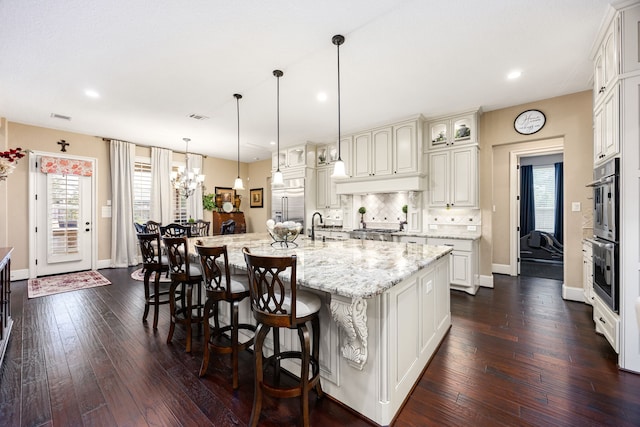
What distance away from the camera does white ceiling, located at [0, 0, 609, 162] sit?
2.19 meters

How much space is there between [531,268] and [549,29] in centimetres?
486

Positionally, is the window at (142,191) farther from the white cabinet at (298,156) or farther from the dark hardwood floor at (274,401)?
the dark hardwood floor at (274,401)

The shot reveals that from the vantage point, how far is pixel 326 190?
6172 mm

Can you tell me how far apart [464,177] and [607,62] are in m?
2.09

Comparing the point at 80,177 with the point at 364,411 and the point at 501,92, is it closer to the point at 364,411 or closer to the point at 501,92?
the point at 364,411

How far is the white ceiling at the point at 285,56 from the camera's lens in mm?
2191

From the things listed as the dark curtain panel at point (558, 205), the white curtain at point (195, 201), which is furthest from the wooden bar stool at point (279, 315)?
the dark curtain panel at point (558, 205)

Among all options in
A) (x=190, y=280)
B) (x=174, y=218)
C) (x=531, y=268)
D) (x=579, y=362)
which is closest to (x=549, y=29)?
(x=579, y=362)

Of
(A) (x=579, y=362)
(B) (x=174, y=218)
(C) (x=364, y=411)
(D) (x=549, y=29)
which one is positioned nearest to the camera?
(C) (x=364, y=411)

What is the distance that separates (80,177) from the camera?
18.2ft

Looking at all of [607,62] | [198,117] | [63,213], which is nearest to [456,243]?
[607,62]

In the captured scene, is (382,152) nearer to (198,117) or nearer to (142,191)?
(198,117)

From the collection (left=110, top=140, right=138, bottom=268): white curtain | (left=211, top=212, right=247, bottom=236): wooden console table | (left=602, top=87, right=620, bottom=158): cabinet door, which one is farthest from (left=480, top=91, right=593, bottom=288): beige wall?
(left=110, top=140, right=138, bottom=268): white curtain

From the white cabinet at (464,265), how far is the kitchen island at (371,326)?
2.16m
